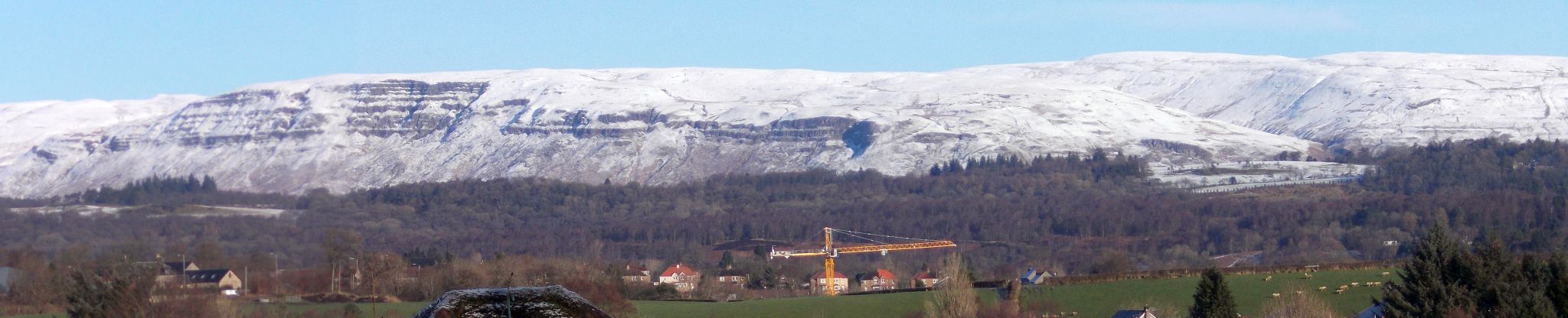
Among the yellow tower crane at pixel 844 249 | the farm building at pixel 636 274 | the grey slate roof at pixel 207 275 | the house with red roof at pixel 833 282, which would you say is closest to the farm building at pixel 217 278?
the grey slate roof at pixel 207 275

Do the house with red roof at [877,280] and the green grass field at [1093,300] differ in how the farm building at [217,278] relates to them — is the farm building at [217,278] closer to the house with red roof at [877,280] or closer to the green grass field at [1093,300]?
the green grass field at [1093,300]

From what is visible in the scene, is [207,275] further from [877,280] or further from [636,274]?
[877,280]

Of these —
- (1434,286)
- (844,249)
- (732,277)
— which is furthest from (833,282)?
(1434,286)

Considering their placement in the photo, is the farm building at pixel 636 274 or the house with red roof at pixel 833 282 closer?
the farm building at pixel 636 274

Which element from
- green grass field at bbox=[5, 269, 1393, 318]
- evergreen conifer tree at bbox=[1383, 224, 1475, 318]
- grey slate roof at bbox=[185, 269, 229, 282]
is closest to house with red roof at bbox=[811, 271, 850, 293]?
grey slate roof at bbox=[185, 269, 229, 282]

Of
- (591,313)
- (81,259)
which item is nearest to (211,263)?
(81,259)

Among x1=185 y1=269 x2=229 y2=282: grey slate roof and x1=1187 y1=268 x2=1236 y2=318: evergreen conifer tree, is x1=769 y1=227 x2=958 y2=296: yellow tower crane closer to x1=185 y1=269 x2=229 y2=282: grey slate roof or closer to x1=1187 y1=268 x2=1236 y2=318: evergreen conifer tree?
x1=185 y1=269 x2=229 y2=282: grey slate roof
